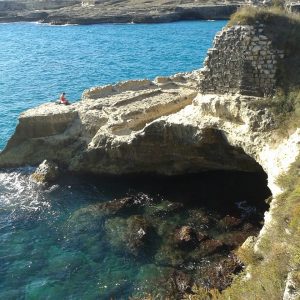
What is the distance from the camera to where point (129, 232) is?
811 inches

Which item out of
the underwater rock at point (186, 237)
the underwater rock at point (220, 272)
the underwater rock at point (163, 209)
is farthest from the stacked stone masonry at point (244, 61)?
the underwater rock at point (220, 272)

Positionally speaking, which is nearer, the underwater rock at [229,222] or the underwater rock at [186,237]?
the underwater rock at [186,237]

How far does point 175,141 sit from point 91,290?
30.9 ft

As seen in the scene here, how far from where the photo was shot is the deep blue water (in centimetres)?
4438

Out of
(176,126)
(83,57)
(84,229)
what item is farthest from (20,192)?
(83,57)

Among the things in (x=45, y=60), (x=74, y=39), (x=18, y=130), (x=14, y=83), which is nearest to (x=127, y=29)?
(x=74, y=39)

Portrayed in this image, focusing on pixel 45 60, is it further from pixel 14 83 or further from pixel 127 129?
pixel 127 129

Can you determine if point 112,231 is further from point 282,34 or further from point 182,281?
point 282,34

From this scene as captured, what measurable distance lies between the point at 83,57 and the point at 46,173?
3804 centimetres

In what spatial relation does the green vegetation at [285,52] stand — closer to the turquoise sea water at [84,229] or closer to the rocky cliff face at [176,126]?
the rocky cliff face at [176,126]

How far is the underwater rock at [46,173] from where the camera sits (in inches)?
1021

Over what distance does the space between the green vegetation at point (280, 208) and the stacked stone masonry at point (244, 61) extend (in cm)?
43

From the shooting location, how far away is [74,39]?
261 feet

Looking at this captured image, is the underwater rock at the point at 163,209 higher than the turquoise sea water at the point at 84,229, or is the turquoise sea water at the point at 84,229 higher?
the underwater rock at the point at 163,209
